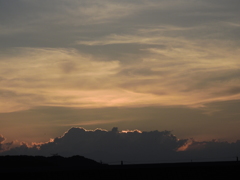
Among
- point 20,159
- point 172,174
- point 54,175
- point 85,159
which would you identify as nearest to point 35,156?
point 20,159

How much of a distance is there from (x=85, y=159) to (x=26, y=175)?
4668cm

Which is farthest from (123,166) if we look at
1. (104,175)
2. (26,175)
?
(26,175)

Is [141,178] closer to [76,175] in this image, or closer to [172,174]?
[172,174]

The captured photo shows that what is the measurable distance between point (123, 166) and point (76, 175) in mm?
14167

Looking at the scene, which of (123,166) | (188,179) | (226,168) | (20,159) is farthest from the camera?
(20,159)

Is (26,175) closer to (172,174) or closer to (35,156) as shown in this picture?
(172,174)

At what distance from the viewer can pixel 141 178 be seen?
5116 cm

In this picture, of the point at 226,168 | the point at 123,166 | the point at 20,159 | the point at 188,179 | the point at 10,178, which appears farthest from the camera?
the point at 20,159

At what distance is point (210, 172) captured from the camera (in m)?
55.8

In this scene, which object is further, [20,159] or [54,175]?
[20,159]

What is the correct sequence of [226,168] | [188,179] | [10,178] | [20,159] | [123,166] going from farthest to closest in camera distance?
[20,159] → [123,166] → [226,168] → [10,178] → [188,179]

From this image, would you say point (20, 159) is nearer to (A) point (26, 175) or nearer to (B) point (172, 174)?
(A) point (26, 175)

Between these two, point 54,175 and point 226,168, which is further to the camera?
point 226,168

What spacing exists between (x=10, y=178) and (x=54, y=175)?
6.04 meters
